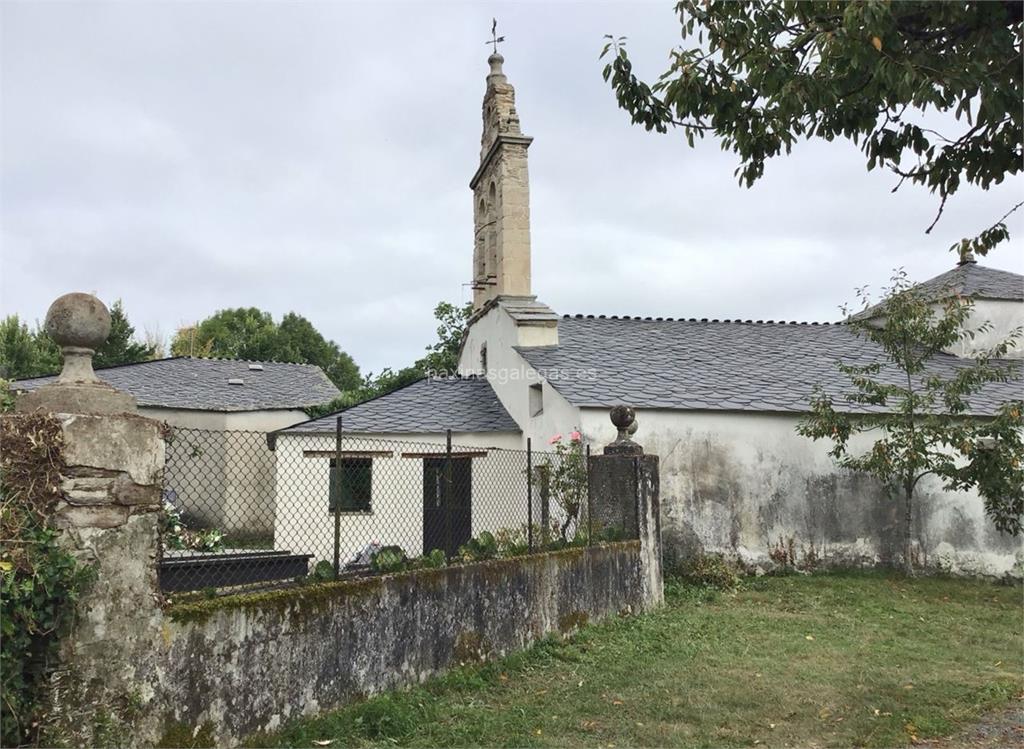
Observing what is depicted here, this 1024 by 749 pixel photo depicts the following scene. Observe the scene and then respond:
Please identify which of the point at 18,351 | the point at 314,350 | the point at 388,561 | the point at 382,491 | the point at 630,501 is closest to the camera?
the point at 388,561

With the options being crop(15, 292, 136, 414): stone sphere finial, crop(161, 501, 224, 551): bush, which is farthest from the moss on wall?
crop(15, 292, 136, 414): stone sphere finial

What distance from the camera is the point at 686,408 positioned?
13.5 meters

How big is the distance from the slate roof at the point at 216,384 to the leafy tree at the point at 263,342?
1534 cm

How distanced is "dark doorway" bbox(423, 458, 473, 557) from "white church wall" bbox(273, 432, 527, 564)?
0.28 meters

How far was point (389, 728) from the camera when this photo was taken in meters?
5.34

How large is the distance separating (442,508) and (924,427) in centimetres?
771

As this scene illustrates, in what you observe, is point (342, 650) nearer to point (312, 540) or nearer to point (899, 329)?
point (312, 540)

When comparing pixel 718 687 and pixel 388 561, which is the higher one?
pixel 388 561

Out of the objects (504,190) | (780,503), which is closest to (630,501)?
(780,503)

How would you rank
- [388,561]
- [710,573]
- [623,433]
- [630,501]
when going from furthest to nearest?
[710,573], [623,433], [630,501], [388,561]

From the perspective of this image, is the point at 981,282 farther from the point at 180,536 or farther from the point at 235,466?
the point at 180,536

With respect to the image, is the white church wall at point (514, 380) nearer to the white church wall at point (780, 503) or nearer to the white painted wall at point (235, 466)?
the white church wall at point (780, 503)

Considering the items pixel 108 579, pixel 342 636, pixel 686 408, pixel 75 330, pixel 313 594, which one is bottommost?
pixel 342 636

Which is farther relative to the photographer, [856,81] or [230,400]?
[230,400]
